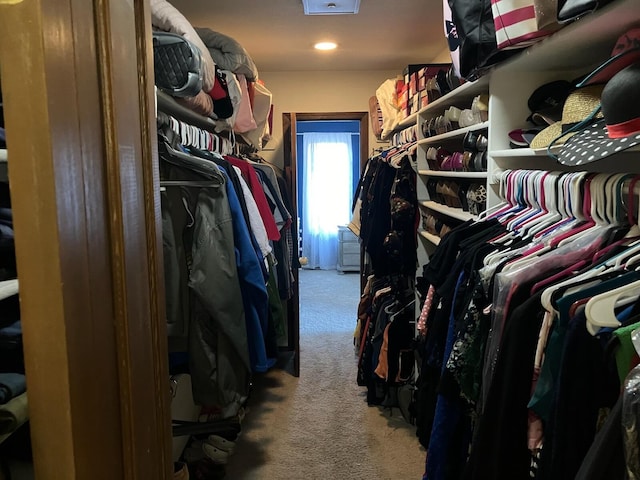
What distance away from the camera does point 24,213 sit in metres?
0.51

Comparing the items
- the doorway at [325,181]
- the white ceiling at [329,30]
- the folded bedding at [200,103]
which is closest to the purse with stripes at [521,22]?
the folded bedding at [200,103]

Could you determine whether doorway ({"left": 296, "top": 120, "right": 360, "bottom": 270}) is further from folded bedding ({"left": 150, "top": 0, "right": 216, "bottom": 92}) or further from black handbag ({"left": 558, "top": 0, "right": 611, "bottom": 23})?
black handbag ({"left": 558, "top": 0, "right": 611, "bottom": 23})

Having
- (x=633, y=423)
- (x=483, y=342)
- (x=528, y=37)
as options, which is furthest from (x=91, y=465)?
(x=528, y=37)

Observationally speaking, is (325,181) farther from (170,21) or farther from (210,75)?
(170,21)

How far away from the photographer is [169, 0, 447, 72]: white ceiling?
9.05 ft

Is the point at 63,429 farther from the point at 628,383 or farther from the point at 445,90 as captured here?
the point at 445,90

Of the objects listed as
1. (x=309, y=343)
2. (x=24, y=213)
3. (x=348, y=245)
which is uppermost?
(x=24, y=213)

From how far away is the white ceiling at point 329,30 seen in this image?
2.76 m

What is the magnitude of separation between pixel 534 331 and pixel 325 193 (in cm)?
547

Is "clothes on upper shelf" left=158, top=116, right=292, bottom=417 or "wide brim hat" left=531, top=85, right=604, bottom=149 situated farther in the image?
"clothes on upper shelf" left=158, top=116, right=292, bottom=417

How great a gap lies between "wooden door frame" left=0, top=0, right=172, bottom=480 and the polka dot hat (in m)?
0.84

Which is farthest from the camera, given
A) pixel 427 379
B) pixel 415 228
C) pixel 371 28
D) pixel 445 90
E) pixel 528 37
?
pixel 371 28

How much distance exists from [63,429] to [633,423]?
71 cm

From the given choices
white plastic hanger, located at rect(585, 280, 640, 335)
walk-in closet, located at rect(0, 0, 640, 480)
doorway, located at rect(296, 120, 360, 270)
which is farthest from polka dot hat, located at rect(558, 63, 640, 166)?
doorway, located at rect(296, 120, 360, 270)
